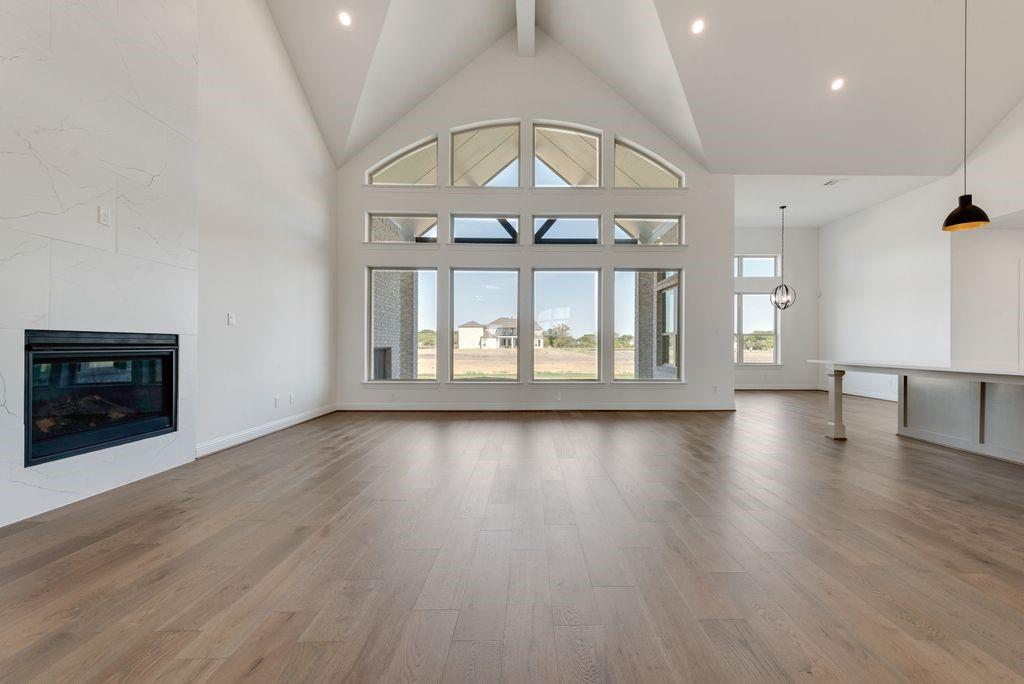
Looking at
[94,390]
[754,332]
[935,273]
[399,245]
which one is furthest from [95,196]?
[754,332]

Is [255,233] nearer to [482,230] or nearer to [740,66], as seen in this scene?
[482,230]

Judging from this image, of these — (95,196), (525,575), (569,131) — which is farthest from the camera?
Answer: (569,131)

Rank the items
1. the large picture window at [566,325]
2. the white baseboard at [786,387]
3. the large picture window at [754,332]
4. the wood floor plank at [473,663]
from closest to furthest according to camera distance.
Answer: the wood floor plank at [473,663] < the large picture window at [566,325] < the white baseboard at [786,387] < the large picture window at [754,332]

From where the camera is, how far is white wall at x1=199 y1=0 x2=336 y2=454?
12.9 ft

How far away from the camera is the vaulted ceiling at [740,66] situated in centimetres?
492

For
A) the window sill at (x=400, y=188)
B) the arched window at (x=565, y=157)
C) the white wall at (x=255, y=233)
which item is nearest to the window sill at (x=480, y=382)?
the white wall at (x=255, y=233)

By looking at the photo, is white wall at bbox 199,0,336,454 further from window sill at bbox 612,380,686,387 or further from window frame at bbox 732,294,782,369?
window frame at bbox 732,294,782,369

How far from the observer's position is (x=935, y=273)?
22.5ft

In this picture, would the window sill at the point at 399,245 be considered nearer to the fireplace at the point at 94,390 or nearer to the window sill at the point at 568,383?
the window sill at the point at 568,383

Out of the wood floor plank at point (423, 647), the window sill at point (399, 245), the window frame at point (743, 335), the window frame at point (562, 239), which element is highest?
the window frame at point (562, 239)

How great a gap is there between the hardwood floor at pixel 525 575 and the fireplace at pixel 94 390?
0.40 meters

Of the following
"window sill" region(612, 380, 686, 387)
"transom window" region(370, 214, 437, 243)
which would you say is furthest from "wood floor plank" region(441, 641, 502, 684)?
"transom window" region(370, 214, 437, 243)

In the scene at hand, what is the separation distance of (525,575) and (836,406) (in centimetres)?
435

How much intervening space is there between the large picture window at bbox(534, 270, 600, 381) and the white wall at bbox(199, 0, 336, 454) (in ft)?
10.4
